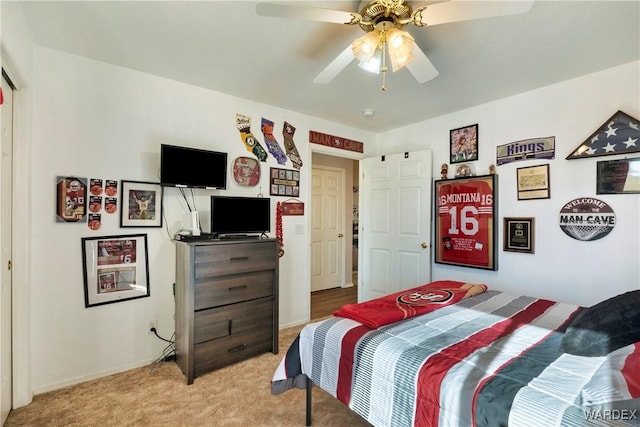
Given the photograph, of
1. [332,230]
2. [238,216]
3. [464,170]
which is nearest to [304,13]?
[238,216]

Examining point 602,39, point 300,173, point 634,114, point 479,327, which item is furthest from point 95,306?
point 634,114

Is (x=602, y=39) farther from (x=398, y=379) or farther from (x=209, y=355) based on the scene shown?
(x=209, y=355)

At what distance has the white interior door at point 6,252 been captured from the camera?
1729mm

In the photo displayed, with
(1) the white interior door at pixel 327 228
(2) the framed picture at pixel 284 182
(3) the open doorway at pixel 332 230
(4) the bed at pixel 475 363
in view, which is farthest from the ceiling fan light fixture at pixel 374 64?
(1) the white interior door at pixel 327 228

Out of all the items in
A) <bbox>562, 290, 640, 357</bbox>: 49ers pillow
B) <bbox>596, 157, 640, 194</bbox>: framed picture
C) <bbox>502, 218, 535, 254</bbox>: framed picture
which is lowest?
<bbox>562, 290, 640, 357</bbox>: 49ers pillow

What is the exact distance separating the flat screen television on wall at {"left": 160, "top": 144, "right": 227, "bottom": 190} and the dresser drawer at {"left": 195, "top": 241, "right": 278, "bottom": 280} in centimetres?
55

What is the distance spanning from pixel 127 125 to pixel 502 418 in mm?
2851

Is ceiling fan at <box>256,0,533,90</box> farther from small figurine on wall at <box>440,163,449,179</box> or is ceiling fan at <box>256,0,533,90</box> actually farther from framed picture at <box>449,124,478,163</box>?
small figurine on wall at <box>440,163,449,179</box>

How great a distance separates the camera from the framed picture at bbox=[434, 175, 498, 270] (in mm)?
3001

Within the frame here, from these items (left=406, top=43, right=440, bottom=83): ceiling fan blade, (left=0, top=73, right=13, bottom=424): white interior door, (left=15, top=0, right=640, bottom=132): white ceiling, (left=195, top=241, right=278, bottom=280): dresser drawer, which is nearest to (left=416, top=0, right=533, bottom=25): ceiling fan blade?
(left=406, top=43, right=440, bottom=83): ceiling fan blade

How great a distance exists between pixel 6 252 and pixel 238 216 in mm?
1428

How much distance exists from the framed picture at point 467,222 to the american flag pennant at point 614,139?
0.73m

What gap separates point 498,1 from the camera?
1.25 metres

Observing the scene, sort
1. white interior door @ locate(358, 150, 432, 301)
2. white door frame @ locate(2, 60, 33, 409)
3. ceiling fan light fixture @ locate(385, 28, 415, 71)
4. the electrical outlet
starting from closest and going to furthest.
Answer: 1. ceiling fan light fixture @ locate(385, 28, 415, 71)
2. white door frame @ locate(2, 60, 33, 409)
3. the electrical outlet
4. white interior door @ locate(358, 150, 432, 301)
